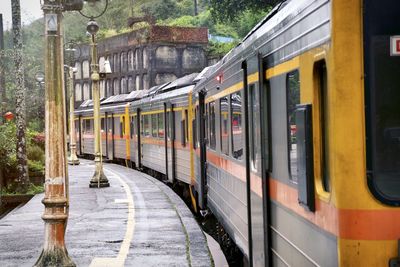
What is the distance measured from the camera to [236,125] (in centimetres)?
830

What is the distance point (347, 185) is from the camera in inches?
152

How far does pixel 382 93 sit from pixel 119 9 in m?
93.7

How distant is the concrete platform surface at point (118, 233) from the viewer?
9.80 meters

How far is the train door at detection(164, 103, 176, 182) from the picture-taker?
20.0m

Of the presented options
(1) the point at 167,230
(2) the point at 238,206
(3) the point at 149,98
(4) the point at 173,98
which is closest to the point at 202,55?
(3) the point at 149,98

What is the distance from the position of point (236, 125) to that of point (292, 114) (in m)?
3.07

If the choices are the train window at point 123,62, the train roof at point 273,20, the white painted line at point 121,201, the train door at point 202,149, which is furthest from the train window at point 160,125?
the train window at point 123,62

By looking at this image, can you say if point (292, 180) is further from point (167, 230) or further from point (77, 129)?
point (77, 129)

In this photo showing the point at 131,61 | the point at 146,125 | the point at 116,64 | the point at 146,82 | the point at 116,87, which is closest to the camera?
the point at 146,125

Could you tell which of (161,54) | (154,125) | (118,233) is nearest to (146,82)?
(161,54)

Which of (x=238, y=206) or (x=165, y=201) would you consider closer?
(x=238, y=206)

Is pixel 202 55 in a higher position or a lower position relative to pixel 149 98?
higher

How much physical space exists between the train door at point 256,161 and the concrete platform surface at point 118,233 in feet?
7.88

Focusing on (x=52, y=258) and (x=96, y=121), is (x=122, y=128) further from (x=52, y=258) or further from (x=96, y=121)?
(x=52, y=258)
